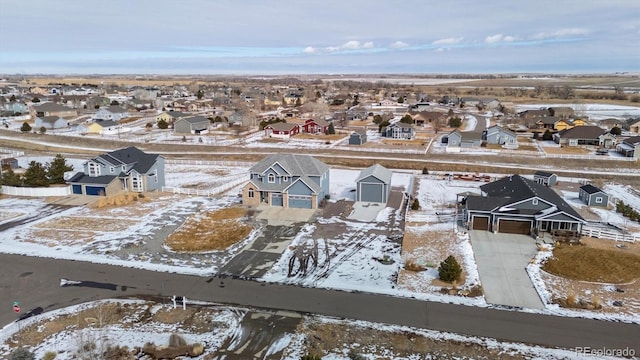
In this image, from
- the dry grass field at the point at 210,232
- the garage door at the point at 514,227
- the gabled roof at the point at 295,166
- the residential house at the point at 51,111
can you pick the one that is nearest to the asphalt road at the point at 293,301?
the dry grass field at the point at 210,232

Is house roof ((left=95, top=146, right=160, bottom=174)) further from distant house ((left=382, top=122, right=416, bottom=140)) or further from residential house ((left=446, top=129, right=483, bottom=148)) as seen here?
residential house ((left=446, top=129, right=483, bottom=148))

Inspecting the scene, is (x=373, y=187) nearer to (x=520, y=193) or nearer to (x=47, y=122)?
(x=520, y=193)

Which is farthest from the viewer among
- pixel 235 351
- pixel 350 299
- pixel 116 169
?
pixel 116 169

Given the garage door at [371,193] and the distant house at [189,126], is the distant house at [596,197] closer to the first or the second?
the garage door at [371,193]

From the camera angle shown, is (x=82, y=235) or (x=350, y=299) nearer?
(x=350, y=299)

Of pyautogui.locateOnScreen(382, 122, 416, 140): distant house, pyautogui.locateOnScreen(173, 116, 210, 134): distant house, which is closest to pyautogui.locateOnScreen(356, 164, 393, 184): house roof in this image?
pyautogui.locateOnScreen(382, 122, 416, 140): distant house

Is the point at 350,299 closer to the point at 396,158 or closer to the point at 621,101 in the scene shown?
the point at 396,158

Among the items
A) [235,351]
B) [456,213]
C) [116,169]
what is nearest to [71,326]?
[235,351]

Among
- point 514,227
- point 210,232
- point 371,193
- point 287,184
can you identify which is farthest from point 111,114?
point 514,227
